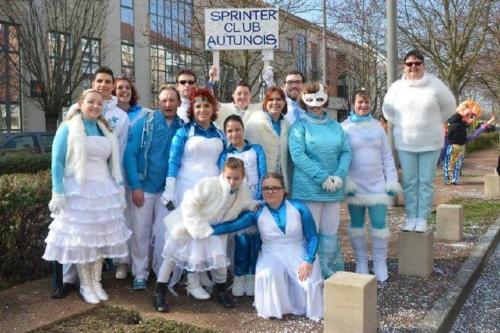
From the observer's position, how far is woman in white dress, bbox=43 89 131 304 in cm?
441

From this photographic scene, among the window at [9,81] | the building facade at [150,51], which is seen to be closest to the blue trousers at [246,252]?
the building facade at [150,51]

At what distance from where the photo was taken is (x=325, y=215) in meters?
4.98

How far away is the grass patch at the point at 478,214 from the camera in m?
8.33

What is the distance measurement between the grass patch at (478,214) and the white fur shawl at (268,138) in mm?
4327

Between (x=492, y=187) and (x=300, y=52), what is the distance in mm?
14674

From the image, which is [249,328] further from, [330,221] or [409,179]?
[409,179]

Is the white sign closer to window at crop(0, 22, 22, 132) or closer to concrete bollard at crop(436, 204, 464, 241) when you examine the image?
concrete bollard at crop(436, 204, 464, 241)

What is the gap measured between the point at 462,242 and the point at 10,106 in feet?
72.5

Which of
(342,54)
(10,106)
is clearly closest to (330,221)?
(342,54)

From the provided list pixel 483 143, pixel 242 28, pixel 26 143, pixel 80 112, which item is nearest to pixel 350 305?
pixel 80 112

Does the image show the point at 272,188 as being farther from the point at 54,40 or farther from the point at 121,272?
the point at 54,40

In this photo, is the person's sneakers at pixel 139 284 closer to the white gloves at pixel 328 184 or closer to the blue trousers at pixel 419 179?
the white gloves at pixel 328 184

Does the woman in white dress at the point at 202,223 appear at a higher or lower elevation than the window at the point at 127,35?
lower

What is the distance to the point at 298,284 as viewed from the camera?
4.48 metres
